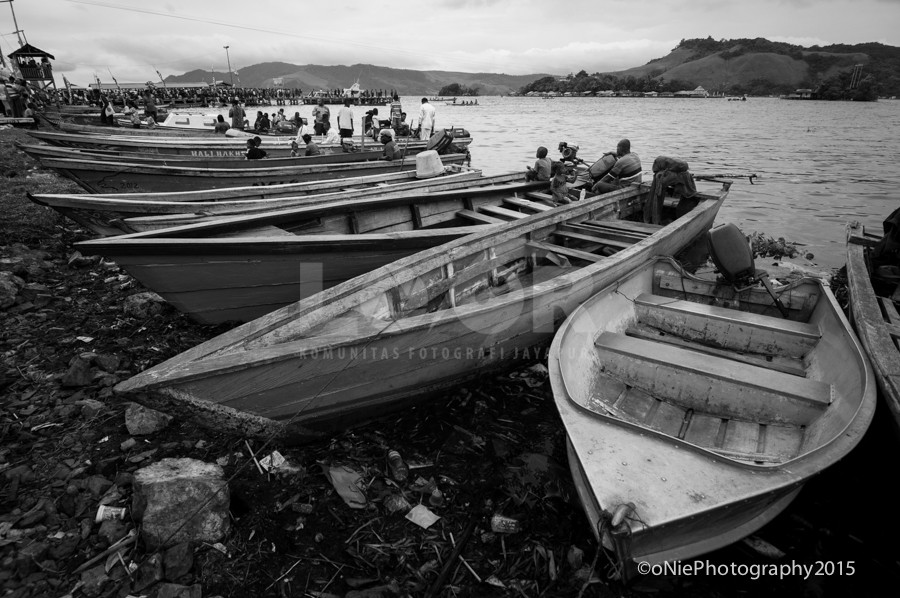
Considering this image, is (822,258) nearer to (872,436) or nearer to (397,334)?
(872,436)

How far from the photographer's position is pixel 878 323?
12.6 feet

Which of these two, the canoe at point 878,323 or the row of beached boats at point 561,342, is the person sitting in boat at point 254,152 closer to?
the row of beached boats at point 561,342

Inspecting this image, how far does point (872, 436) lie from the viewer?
11.2 ft

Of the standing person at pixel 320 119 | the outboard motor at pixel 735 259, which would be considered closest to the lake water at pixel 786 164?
the outboard motor at pixel 735 259

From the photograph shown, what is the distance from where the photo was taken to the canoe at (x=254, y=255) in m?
4.35

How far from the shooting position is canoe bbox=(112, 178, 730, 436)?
109 inches

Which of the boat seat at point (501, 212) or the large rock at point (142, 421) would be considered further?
the boat seat at point (501, 212)

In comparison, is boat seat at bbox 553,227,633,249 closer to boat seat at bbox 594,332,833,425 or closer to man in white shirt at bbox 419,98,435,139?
boat seat at bbox 594,332,833,425

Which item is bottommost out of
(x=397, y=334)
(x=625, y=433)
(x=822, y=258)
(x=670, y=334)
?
(x=822, y=258)

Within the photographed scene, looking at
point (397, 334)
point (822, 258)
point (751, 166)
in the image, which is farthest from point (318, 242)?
point (751, 166)

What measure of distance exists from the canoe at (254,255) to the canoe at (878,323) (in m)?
3.86

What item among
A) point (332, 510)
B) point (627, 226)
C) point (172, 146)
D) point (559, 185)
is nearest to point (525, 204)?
point (559, 185)

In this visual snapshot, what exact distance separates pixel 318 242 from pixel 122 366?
91.8 inches

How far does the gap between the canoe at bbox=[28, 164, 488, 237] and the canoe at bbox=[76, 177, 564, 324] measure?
2.52 feet
